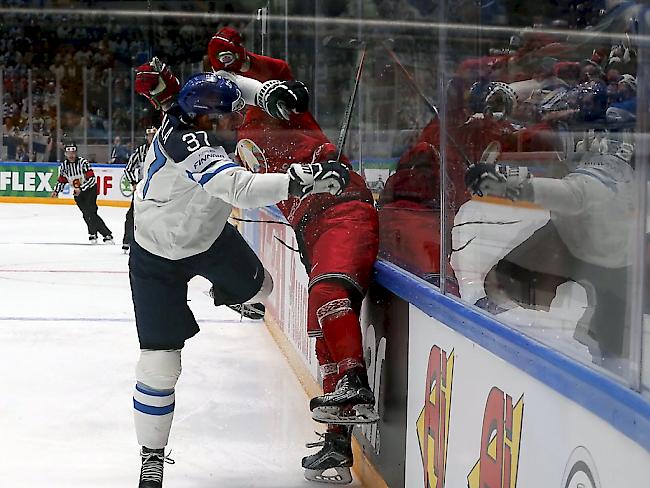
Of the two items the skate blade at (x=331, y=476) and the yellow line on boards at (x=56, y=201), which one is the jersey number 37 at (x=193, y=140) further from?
the yellow line on boards at (x=56, y=201)

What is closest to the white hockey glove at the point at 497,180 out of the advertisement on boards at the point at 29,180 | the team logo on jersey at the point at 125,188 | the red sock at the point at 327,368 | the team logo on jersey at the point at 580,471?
the team logo on jersey at the point at 580,471

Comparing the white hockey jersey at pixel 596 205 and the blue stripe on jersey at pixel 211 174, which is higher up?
the white hockey jersey at pixel 596 205

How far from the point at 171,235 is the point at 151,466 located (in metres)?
0.58

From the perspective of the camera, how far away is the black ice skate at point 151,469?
2.51 meters

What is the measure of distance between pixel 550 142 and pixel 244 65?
192 centimetres

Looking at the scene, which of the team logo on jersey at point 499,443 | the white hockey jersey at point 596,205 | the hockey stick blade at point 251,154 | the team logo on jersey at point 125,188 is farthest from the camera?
the team logo on jersey at point 125,188

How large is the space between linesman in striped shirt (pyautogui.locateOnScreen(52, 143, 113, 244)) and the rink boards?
21.8 feet

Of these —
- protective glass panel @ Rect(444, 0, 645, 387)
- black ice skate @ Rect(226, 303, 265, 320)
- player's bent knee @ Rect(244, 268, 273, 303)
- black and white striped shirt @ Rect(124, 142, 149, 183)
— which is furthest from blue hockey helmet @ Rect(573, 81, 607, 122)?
black and white striped shirt @ Rect(124, 142, 149, 183)

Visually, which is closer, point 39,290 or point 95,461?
point 95,461

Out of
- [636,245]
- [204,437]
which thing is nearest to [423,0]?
[636,245]

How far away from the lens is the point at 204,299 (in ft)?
19.5

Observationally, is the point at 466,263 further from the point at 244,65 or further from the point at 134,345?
the point at 134,345

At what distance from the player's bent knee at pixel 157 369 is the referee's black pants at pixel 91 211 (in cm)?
673

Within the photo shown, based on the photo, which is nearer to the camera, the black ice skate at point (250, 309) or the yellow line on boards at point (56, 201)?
the black ice skate at point (250, 309)
